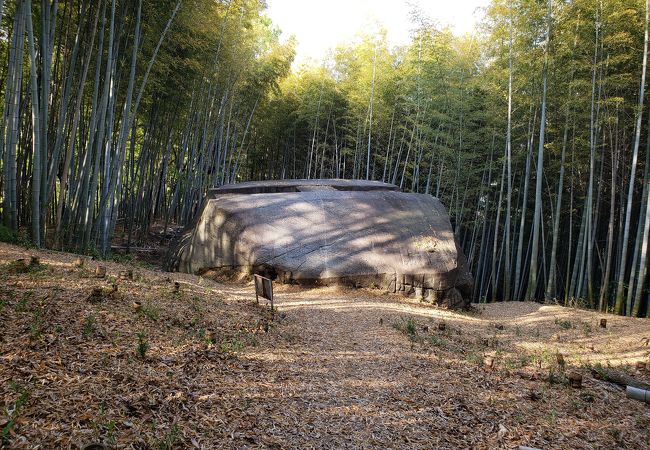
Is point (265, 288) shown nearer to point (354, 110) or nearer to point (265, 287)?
point (265, 287)

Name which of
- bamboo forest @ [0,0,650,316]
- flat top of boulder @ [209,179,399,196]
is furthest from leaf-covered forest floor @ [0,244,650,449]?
flat top of boulder @ [209,179,399,196]

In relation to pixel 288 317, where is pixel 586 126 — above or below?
above

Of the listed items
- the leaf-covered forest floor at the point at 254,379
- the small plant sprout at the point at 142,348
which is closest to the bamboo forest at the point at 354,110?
the leaf-covered forest floor at the point at 254,379

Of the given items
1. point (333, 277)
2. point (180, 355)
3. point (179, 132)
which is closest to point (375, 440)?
point (180, 355)

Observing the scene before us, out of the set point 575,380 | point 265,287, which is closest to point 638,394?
point 575,380

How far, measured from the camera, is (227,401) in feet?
7.95

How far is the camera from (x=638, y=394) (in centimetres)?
337

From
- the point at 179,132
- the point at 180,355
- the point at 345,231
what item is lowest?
the point at 180,355

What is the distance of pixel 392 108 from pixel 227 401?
42.6 ft

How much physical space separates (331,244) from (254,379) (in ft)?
16.3

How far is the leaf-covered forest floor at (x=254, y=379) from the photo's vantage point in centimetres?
198

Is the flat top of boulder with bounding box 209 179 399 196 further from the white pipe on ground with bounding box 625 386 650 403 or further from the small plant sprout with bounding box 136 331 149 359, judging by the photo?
the white pipe on ground with bounding box 625 386 650 403

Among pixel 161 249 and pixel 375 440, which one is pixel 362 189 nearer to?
pixel 161 249

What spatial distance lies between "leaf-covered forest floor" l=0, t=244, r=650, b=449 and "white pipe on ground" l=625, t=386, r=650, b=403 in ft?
0.23
